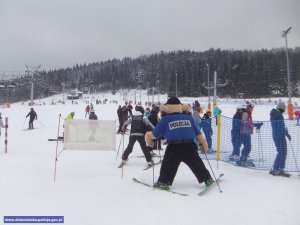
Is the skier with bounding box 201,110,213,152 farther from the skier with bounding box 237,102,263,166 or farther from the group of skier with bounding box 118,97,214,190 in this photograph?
the group of skier with bounding box 118,97,214,190

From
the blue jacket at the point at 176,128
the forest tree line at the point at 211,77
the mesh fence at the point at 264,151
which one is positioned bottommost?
the mesh fence at the point at 264,151

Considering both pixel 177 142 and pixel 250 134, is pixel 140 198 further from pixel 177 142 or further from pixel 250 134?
pixel 250 134

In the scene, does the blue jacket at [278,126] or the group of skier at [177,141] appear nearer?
the group of skier at [177,141]

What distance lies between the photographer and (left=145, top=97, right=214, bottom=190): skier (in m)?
6.39

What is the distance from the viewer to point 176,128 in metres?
6.39

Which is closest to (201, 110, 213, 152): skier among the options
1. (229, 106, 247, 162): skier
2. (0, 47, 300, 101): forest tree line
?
(229, 106, 247, 162): skier

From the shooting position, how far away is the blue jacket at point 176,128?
6375 mm

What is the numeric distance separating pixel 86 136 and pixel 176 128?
9.24 feet

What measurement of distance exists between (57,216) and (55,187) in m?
1.87

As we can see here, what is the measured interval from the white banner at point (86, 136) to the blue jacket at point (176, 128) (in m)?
2.25

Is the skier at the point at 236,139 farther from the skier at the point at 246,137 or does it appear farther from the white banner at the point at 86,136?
the white banner at the point at 86,136

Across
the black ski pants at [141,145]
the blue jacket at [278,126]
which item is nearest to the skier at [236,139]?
the blue jacket at [278,126]

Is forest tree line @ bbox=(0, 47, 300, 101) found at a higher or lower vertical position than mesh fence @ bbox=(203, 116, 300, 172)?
higher

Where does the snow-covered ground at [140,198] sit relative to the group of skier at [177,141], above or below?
below
